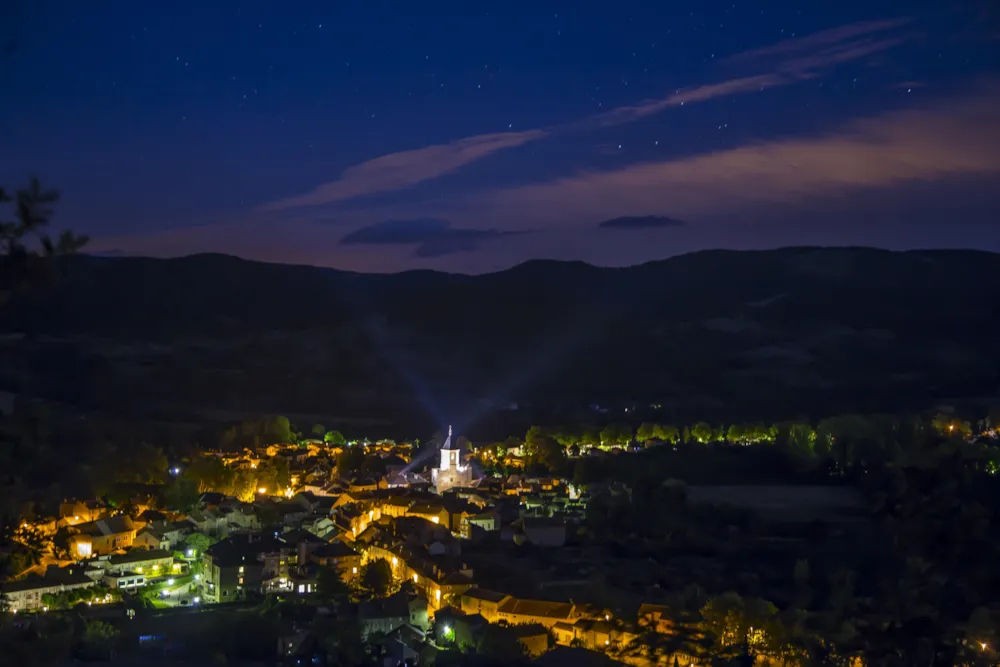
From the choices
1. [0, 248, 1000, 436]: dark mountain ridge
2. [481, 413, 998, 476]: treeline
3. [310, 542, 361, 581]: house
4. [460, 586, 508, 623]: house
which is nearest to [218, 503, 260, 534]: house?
[310, 542, 361, 581]: house

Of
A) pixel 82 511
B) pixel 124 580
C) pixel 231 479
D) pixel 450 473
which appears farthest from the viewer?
pixel 450 473

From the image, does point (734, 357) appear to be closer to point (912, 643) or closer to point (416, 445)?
point (416, 445)

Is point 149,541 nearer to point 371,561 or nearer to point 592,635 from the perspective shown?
point 371,561

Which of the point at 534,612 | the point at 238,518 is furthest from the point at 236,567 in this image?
the point at 238,518

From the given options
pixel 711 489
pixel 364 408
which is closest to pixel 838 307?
pixel 364 408

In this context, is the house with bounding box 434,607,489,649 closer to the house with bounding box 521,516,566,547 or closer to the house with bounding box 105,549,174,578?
the house with bounding box 105,549,174,578
